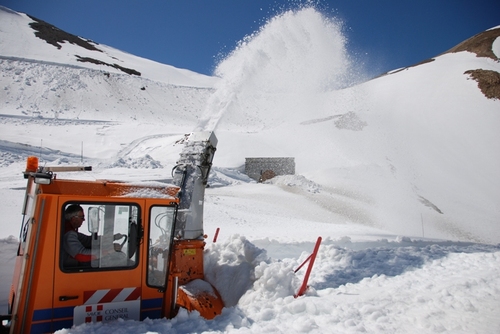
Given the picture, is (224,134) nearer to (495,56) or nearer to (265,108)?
(265,108)

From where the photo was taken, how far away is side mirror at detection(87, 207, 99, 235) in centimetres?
381

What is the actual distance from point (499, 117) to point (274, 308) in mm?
44992

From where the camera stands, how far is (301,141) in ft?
114

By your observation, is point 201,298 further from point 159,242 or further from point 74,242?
point 74,242

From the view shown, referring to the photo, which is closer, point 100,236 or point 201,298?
point 100,236

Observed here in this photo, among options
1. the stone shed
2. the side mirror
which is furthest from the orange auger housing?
the stone shed

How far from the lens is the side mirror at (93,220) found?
381cm

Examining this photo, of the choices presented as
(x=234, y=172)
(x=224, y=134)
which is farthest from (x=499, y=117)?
(x=234, y=172)

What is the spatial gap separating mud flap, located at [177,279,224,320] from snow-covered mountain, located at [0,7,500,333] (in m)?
0.45

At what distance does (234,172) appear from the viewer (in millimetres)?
24531

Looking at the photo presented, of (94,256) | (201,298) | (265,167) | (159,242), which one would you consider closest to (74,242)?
(94,256)

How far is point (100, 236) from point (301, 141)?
1248 inches

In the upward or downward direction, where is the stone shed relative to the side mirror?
upward

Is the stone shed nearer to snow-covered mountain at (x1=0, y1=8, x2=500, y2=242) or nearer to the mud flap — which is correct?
snow-covered mountain at (x1=0, y1=8, x2=500, y2=242)
